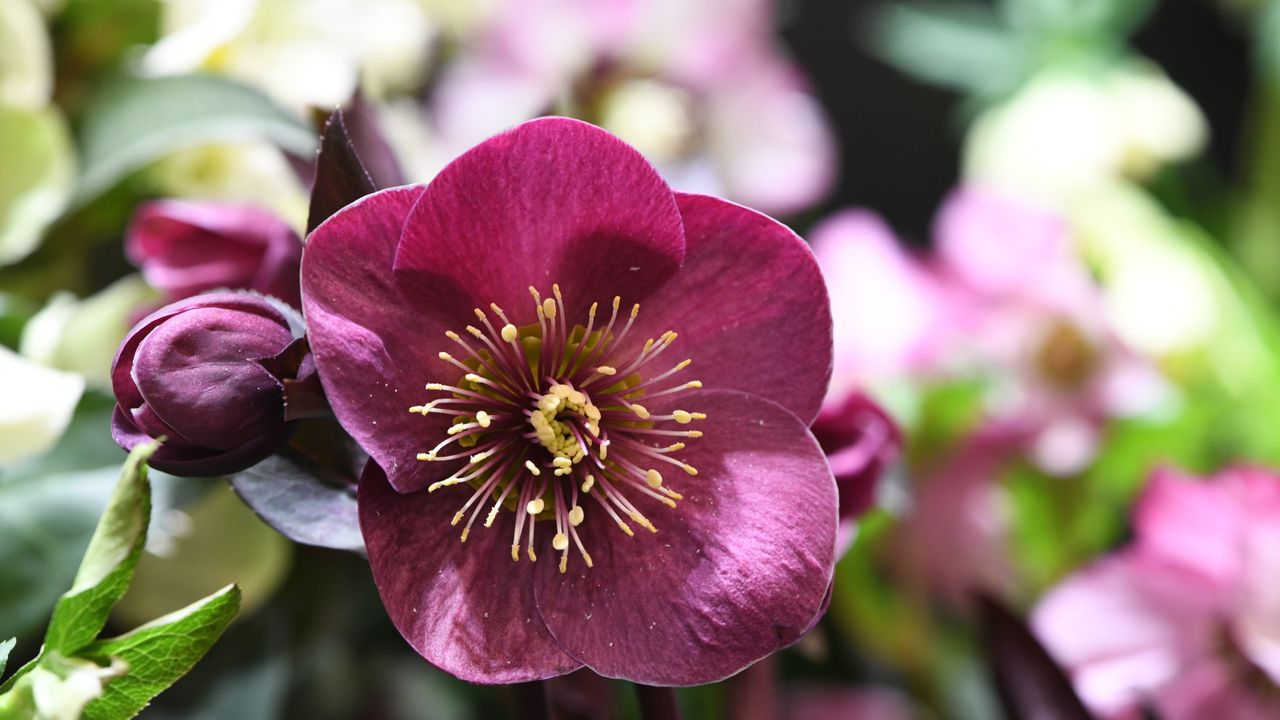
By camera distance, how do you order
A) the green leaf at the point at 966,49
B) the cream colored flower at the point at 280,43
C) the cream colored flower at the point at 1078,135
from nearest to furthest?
the cream colored flower at the point at 280,43, the cream colored flower at the point at 1078,135, the green leaf at the point at 966,49

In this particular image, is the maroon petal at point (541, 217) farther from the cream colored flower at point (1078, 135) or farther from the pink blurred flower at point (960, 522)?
the cream colored flower at point (1078, 135)

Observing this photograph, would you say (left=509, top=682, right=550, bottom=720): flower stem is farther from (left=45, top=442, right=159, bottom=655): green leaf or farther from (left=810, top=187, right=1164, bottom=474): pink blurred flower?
(left=810, top=187, right=1164, bottom=474): pink blurred flower

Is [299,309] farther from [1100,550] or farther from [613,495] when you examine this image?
[1100,550]

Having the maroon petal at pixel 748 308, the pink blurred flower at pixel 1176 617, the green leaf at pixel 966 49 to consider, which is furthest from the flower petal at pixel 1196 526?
the green leaf at pixel 966 49

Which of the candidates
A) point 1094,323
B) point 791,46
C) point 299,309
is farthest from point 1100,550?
point 791,46

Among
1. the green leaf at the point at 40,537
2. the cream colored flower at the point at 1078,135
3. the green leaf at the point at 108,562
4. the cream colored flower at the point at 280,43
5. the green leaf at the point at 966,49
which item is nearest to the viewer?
the green leaf at the point at 108,562

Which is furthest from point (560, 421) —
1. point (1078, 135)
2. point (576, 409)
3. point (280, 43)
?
point (1078, 135)

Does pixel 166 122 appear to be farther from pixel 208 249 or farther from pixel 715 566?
pixel 715 566
